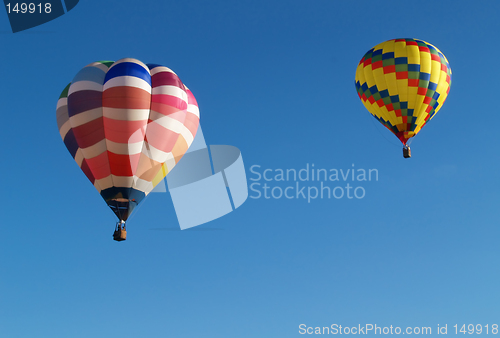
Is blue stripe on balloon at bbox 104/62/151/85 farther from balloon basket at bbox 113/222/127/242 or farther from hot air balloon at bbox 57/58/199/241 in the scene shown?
balloon basket at bbox 113/222/127/242

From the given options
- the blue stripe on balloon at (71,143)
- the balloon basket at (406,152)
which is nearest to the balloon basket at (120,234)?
the blue stripe on balloon at (71,143)

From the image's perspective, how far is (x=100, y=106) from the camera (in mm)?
18938

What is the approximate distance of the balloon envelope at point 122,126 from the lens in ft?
61.7

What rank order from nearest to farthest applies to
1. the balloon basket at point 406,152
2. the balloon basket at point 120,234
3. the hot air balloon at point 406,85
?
the balloon basket at point 120,234 → the balloon basket at point 406,152 → the hot air balloon at point 406,85

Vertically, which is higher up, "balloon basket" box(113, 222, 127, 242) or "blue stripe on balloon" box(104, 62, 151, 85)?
"blue stripe on balloon" box(104, 62, 151, 85)

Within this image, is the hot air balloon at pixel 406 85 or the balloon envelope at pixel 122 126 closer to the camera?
the balloon envelope at pixel 122 126

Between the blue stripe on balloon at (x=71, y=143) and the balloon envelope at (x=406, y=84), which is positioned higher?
the balloon envelope at (x=406, y=84)

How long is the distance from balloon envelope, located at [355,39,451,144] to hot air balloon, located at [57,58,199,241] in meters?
7.78

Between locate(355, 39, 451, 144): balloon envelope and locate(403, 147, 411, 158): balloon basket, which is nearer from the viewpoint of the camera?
locate(403, 147, 411, 158): balloon basket

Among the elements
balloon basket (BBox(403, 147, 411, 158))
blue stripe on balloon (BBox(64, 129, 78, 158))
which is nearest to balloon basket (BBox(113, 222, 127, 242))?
blue stripe on balloon (BBox(64, 129, 78, 158))

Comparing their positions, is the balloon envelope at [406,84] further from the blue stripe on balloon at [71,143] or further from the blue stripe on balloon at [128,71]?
the blue stripe on balloon at [71,143]

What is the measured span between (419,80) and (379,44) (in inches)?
95.4

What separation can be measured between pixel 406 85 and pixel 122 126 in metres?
10.4

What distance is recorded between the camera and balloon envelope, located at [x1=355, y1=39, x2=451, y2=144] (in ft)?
75.5
